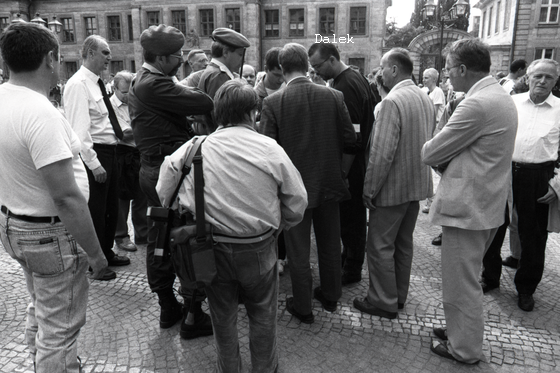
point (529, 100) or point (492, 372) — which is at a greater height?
point (529, 100)

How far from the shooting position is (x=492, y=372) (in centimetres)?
279

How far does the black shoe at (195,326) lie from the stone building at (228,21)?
30.3m

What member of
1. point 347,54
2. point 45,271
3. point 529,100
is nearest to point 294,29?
point 347,54

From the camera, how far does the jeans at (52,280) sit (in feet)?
6.69

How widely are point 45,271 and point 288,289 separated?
2434 millimetres

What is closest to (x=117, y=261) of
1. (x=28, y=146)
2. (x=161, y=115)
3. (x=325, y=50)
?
(x=161, y=115)

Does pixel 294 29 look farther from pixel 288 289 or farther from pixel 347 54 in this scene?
pixel 288 289

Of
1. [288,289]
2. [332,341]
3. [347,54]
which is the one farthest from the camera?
[347,54]

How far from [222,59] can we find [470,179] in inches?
90.3

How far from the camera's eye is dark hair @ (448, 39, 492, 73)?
268cm

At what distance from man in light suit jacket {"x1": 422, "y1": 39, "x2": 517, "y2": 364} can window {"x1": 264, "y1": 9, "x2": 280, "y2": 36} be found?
107 ft

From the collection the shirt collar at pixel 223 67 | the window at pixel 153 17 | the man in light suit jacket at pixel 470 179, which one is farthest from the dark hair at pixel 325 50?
the window at pixel 153 17

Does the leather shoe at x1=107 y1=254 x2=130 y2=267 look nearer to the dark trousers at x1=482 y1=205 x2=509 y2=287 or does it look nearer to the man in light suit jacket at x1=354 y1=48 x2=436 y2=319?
the man in light suit jacket at x1=354 y1=48 x2=436 y2=319

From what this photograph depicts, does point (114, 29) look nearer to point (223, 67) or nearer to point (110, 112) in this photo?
point (110, 112)
